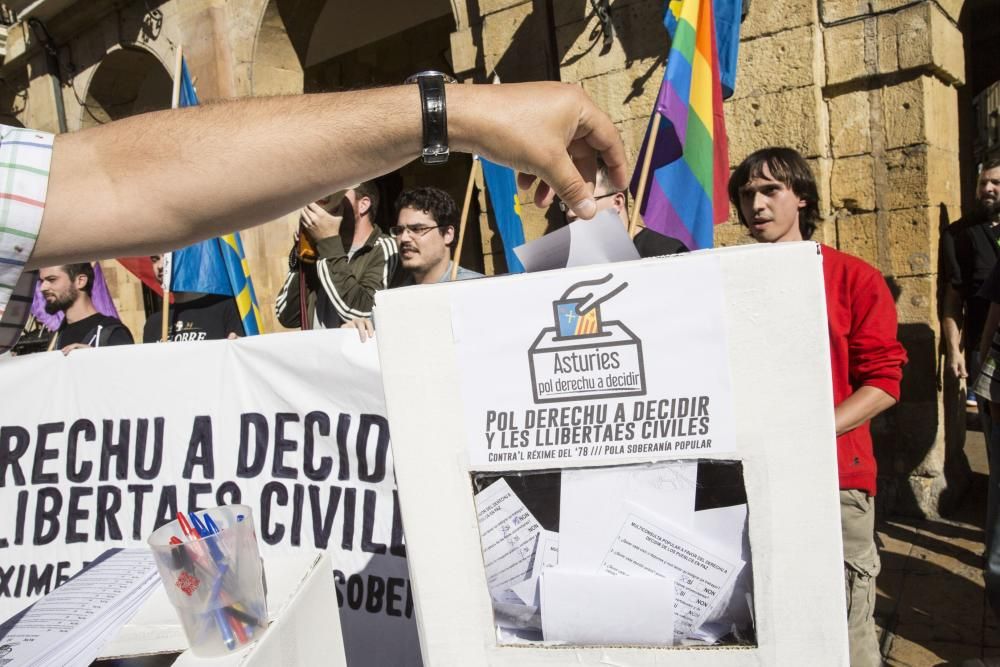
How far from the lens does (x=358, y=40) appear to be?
8.04 meters

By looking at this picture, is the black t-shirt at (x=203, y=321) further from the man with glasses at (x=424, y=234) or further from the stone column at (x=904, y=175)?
the stone column at (x=904, y=175)

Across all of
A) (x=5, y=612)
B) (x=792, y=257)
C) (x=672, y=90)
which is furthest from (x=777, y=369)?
(x=5, y=612)

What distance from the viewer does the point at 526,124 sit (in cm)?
87

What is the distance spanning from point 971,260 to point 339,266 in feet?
11.2

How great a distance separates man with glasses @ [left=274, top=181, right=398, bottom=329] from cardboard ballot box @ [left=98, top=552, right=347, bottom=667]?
1.99m

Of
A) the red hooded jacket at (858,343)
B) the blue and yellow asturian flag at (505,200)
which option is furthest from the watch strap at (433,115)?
the blue and yellow asturian flag at (505,200)

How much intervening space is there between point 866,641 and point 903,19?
10.8 ft

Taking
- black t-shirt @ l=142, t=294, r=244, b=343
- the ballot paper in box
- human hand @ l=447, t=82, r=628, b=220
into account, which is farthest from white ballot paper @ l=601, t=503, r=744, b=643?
black t-shirt @ l=142, t=294, r=244, b=343

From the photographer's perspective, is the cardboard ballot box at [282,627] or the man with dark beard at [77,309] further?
the man with dark beard at [77,309]

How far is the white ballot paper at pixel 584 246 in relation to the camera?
84cm

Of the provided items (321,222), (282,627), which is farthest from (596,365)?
(321,222)

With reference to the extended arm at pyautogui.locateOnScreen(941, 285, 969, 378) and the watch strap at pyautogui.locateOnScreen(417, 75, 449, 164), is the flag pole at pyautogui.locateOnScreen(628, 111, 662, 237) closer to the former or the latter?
the watch strap at pyautogui.locateOnScreen(417, 75, 449, 164)

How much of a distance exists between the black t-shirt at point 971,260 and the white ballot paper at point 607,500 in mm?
3773

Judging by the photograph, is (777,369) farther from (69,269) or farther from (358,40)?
(358,40)
